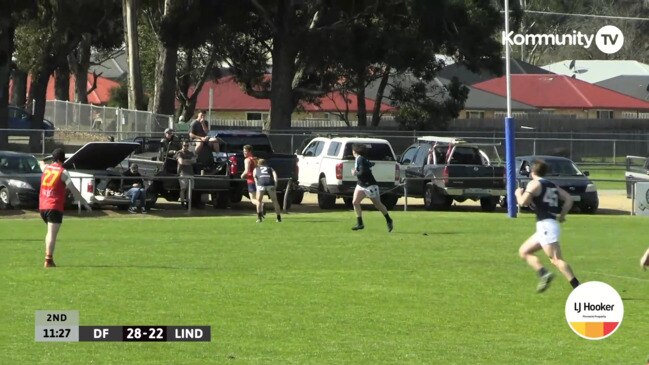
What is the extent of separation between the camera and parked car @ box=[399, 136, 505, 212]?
37062 mm

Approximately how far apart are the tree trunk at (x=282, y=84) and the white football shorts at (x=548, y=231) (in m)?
39.9

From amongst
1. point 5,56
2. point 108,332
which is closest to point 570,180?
point 5,56

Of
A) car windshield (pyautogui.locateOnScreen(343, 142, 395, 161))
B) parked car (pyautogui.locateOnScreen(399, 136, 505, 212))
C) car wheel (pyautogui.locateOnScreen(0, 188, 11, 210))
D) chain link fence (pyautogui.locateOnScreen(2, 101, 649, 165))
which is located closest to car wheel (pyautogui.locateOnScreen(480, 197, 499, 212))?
parked car (pyautogui.locateOnScreen(399, 136, 505, 212))

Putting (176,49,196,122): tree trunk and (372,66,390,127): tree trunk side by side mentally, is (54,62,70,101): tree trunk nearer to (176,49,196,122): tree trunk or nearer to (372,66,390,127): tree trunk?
(176,49,196,122): tree trunk

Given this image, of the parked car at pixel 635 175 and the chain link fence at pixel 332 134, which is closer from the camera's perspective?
the parked car at pixel 635 175

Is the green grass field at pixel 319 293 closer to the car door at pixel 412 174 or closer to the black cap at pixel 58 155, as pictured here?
the black cap at pixel 58 155

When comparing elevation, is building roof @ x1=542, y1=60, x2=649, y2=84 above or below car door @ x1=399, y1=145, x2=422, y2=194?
above

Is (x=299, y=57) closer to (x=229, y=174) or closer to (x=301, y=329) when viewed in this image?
(x=229, y=174)

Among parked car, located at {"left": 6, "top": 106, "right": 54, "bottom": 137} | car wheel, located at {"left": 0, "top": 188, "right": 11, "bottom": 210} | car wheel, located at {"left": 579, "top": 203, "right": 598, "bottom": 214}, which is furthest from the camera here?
parked car, located at {"left": 6, "top": 106, "right": 54, "bottom": 137}

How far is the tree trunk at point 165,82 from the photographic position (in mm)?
55125

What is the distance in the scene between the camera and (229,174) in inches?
1448

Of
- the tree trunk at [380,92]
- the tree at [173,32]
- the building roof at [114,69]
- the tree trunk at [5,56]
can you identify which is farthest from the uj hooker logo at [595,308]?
the building roof at [114,69]

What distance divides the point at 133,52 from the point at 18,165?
17.5 meters

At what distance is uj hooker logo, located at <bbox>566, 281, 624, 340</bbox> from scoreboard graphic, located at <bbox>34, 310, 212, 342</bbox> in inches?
156
